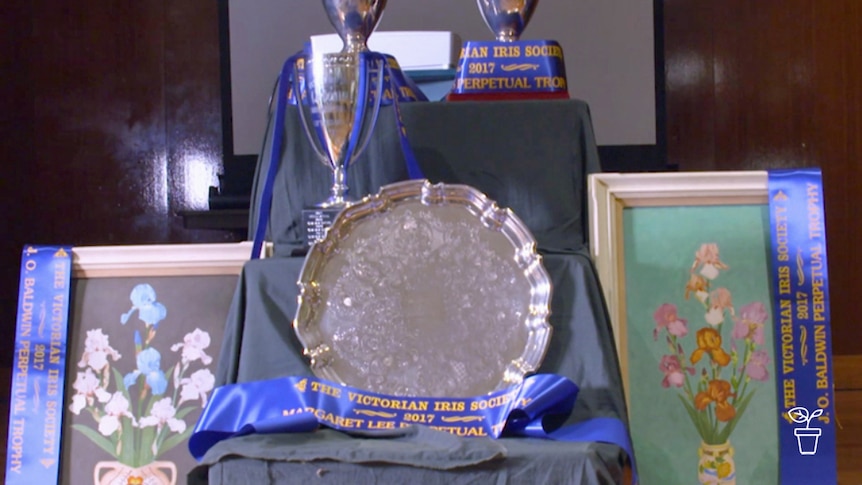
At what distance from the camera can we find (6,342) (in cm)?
296

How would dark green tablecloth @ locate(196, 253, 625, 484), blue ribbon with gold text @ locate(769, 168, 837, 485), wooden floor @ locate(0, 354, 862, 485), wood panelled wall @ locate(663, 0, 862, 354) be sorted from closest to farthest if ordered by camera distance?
dark green tablecloth @ locate(196, 253, 625, 484)
blue ribbon with gold text @ locate(769, 168, 837, 485)
wooden floor @ locate(0, 354, 862, 485)
wood panelled wall @ locate(663, 0, 862, 354)

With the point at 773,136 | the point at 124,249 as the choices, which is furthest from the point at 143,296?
the point at 773,136

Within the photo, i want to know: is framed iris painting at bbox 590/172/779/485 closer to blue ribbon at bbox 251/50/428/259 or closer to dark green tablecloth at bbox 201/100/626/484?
dark green tablecloth at bbox 201/100/626/484

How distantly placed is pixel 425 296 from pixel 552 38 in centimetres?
201

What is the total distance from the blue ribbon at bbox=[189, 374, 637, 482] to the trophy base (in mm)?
238

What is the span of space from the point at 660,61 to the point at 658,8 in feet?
0.54

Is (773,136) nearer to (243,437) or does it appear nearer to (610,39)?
(610,39)

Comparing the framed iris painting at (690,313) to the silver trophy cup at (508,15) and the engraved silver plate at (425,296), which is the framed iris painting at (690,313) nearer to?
the engraved silver plate at (425,296)

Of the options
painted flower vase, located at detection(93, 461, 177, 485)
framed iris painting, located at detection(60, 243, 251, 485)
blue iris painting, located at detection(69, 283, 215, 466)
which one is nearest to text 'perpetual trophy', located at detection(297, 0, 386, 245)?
framed iris painting, located at detection(60, 243, 251, 485)

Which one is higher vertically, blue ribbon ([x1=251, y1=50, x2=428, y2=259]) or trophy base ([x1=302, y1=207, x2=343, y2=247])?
blue ribbon ([x1=251, y1=50, x2=428, y2=259])

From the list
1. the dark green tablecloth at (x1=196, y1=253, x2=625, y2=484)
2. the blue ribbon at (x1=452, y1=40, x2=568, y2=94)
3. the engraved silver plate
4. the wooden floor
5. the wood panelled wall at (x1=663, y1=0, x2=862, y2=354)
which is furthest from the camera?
the wood panelled wall at (x1=663, y1=0, x2=862, y2=354)

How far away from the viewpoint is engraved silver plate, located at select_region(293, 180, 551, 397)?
1.19 metres

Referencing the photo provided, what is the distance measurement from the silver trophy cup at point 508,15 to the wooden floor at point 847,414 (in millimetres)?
994

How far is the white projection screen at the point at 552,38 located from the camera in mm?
3004
